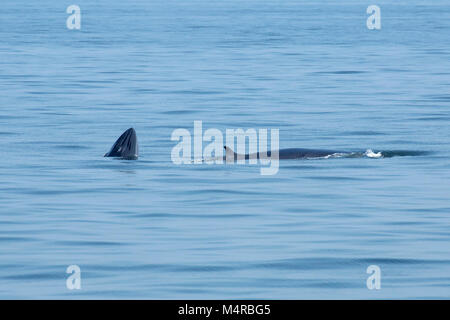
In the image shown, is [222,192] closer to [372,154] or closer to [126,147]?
[126,147]

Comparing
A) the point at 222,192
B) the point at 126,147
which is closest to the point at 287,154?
the point at 126,147

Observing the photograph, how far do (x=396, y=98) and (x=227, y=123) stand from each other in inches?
329

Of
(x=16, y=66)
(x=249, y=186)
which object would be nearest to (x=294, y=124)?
(x=249, y=186)

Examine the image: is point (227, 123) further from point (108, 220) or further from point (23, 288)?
point (23, 288)

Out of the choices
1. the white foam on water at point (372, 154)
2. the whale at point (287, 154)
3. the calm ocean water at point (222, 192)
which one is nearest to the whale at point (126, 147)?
the calm ocean water at point (222, 192)

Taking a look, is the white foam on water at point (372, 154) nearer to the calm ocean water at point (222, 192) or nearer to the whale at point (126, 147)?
the calm ocean water at point (222, 192)

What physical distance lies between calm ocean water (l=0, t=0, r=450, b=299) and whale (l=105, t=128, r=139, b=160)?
1.16 feet

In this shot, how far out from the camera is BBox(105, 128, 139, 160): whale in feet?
77.7

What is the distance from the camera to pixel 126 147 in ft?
78.0

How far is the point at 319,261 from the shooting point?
14.5 metres

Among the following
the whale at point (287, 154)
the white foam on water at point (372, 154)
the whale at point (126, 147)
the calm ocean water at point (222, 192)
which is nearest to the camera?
the calm ocean water at point (222, 192)

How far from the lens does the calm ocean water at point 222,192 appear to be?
13.8m

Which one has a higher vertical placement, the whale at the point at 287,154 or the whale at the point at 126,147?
the whale at the point at 126,147

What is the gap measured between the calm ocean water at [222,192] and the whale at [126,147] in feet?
1.16
